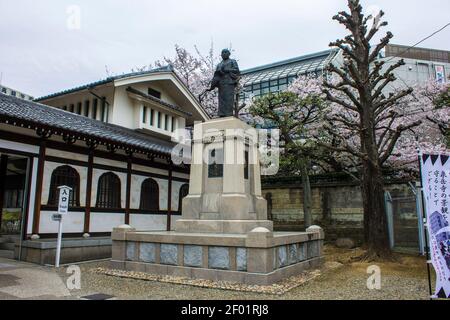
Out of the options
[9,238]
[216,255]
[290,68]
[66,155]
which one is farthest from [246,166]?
[290,68]

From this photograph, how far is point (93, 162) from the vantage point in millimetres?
13602

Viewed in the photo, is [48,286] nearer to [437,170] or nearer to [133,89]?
[437,170]

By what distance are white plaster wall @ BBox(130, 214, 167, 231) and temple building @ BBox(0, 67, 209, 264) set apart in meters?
0.05

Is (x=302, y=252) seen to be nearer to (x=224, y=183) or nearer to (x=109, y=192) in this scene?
A: (x=224, y=183)

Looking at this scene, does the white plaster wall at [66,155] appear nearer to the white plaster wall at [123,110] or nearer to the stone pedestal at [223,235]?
the stone pedestal at [223,235]

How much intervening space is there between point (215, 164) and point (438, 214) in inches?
245

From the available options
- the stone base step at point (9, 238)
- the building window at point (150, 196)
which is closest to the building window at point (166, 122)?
the building window at point (150, 196)

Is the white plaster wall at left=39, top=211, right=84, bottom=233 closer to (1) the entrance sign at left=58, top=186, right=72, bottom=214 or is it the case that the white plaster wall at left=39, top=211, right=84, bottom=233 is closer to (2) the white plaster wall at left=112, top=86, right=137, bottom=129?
(1) the entrance sign at left=58, top=186, right=72, bottom=214

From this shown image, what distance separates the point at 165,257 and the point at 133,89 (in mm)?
11097

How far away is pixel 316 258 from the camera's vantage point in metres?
11.0

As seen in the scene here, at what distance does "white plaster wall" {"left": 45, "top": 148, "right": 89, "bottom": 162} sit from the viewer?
12.2 m

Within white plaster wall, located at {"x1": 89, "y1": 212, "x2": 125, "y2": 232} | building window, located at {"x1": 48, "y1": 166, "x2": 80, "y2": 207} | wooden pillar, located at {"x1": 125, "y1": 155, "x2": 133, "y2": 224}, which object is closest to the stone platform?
building window, located at {"x1": 48, "y1": 166, "x2": 80, "y2": 207}

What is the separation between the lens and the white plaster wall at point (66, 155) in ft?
39.9
